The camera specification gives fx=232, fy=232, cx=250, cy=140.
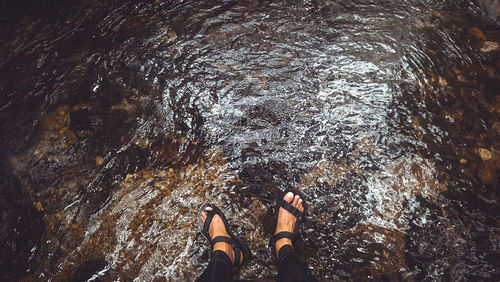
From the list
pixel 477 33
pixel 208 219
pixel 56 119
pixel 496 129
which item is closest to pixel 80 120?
pixel 56 119

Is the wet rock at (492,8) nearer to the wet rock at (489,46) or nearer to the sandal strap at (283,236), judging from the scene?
the wet rock at (489,46)

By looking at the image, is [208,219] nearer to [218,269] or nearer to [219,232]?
[219,232]

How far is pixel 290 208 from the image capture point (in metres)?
1.99

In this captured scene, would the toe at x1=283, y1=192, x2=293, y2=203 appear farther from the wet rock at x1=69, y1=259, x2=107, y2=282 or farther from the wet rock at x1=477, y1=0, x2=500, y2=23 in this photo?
the wet rock at x1=477, y1=0, x2=500, y2=23

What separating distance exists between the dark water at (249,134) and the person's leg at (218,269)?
153 millimetres

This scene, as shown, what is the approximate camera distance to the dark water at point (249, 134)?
195 centimetres

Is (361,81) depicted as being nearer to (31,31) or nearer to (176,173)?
(176,173)

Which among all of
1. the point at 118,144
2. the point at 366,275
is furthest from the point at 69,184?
the point at 366,275

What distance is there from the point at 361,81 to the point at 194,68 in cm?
187

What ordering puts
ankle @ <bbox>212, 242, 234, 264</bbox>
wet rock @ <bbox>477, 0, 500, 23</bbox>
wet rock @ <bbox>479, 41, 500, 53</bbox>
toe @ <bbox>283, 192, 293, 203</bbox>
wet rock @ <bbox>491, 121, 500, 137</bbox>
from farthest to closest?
wet rock @ <bbox>477, 0, 500, 23</bbox>
wet rock @ <bbox>479, 41, 500, 53</bbox>
wet rock @ <bbox>491, 121, 500, 137</bbox>
toe @ <bbox>283, 192, 293, 203</bbox>
ankle @ <bbox>212, 242, 234, 264</bbox>

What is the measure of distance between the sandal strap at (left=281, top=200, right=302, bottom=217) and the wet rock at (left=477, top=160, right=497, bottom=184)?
1677 mm

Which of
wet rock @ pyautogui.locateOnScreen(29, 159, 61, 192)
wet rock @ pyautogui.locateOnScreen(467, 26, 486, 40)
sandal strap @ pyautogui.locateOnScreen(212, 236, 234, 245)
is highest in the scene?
wet rock @ pyautogui.locateOnScreen(467, 26, 486, 40)

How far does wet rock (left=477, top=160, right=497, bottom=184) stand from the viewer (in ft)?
6.77

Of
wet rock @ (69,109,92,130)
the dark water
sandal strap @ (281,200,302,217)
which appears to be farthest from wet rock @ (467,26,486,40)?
wet rock @ (69,109,92,130)
